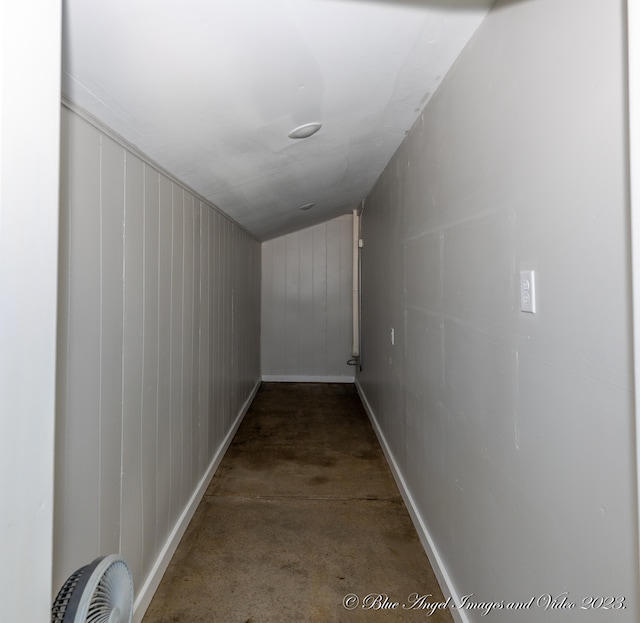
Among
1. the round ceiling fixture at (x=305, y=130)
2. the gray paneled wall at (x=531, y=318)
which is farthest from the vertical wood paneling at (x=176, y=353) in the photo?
the gray paneled wall at (x=531, y=318)

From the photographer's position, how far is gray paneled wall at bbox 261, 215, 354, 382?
208 inches

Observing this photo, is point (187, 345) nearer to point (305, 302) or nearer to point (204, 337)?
point (204, 337)

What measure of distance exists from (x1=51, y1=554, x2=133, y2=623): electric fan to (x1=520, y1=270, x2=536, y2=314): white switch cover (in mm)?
1098

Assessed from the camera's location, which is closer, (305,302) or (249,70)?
(249,70)

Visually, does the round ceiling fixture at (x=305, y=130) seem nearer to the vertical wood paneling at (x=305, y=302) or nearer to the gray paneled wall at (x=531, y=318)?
the gray paneled wall at (x=531, y=318)

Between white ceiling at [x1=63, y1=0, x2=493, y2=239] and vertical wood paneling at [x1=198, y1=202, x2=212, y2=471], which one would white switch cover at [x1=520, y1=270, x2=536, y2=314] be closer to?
white ceiling at [x1=63, y1=0, x2=493, y2=239]

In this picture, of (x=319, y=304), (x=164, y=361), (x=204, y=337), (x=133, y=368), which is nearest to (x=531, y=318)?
(x=133, y=368)

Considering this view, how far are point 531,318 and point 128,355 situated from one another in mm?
1310

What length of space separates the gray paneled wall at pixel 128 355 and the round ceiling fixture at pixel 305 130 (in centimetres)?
61

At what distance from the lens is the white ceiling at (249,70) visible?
953mm

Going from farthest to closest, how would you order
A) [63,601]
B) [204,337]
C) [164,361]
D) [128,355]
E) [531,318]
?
[204,337] < [164,361] < [128,355] < [531,318] < [63,601]

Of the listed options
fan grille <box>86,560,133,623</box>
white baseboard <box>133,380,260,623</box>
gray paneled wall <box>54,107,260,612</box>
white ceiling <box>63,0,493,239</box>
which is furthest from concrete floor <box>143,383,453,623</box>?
white ceiling <box>63,0,493,239</box>

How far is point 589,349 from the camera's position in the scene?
2.67 feet

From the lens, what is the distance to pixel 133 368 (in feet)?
4.87
